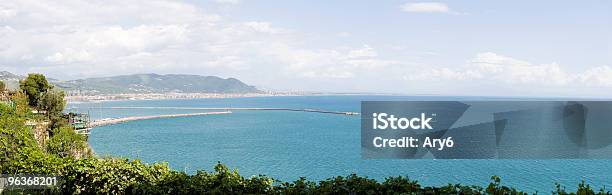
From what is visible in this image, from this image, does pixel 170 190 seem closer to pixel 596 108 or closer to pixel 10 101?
pixel 10 101

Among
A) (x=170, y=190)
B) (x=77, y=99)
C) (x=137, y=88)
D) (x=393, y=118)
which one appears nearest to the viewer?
(x=170, y=190)

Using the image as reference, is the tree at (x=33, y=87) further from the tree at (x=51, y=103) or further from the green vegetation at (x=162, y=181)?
the green vegetation at (x=162, y=181)

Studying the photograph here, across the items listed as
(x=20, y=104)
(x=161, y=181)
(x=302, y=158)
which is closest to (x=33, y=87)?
(x=20, y=104)

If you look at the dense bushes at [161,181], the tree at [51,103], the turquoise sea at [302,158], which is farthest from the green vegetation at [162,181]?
the tree at [51,103]

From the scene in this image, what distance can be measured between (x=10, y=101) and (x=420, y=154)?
25.5 m

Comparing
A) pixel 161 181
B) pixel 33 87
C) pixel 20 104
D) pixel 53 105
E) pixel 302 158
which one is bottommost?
pixel 302 158

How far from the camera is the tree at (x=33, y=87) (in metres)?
21.8

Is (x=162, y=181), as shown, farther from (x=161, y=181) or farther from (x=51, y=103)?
(x=51, y=103)

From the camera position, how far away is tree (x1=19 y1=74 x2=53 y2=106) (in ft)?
71.6

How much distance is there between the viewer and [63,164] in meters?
5.23

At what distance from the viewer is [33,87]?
21.9 metres

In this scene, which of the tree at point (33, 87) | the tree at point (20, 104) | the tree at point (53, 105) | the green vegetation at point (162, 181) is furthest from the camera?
the tree at point (33, 87)

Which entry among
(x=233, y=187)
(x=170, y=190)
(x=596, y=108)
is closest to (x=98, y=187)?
(x=170, y=190)

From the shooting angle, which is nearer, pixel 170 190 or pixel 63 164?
pixel 170 190
